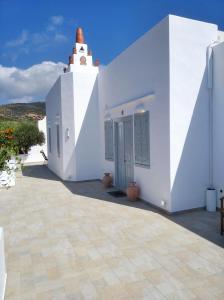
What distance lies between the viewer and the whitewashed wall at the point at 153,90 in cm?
673

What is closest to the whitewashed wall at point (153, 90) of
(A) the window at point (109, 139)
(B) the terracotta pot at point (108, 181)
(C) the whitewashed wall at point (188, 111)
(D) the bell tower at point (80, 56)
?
(C) the whitewashed wall at point (188, 111)

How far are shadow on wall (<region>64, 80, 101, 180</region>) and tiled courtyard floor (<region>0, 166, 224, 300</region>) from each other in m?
4.26

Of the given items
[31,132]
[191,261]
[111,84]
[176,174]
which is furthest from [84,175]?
[31,132]

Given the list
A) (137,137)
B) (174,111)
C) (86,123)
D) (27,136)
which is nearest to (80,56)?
(86,123)

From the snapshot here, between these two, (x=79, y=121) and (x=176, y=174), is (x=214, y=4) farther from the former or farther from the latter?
(x=79, y=121)

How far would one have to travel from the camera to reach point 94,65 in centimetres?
1361

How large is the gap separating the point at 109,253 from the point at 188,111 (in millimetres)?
4210

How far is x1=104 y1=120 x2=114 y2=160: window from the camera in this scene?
1056cm

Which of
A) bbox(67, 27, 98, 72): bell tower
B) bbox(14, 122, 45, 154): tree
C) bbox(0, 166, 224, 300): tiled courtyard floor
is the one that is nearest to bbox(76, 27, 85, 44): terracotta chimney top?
bbox(67, 27, 98, 72): bell tower

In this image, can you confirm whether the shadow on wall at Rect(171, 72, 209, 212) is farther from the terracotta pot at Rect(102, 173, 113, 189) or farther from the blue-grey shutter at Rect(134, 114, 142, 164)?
the terracotta pot at Rect(102, 173, 113, 189)

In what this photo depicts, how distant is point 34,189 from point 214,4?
30.4 feet

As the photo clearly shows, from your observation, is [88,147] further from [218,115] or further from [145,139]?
[218,115]

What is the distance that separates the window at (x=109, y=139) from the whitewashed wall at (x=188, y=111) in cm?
417

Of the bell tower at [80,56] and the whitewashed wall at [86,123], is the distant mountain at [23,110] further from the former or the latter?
the whitewashed wall at [86,123]
